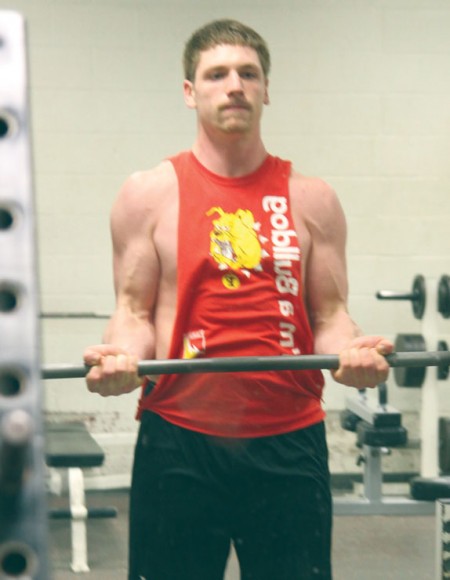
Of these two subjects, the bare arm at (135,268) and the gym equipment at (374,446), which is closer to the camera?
the bare arm at (135,268)

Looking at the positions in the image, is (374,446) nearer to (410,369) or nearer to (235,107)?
(410,369)

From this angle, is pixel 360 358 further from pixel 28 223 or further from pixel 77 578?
pixel 77 578

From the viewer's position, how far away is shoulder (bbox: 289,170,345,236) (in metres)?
2.03

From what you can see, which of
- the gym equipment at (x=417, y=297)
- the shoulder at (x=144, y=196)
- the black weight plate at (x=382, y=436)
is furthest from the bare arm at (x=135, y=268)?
the gym equipment at (x=417, y=297)

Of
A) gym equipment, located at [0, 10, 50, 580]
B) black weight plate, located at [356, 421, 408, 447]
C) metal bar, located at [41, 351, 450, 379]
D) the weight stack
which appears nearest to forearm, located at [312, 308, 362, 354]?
metal bar, located at [41, 351, 450, 379]

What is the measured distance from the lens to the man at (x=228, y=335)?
6.26ft

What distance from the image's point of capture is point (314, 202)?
2051 millimetres

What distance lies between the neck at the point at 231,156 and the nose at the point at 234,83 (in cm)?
10

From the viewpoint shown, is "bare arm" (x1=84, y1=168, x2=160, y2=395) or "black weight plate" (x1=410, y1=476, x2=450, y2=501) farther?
"black weight plate" (x1=410, y1=476, x2=450, y2=501)

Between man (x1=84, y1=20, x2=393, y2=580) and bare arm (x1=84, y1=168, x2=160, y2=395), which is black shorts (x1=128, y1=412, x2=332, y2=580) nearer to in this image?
man (x1=84, y1=20, x2=393, y2=580)

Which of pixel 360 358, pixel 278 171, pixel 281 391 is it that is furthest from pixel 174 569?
pixel 278 171

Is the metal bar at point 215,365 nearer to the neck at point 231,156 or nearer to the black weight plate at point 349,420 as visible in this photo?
the neck at point 231,156

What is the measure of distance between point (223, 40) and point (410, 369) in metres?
2.90

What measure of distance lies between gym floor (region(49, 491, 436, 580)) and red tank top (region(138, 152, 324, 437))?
185cm
